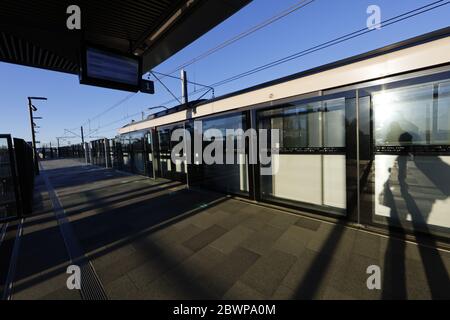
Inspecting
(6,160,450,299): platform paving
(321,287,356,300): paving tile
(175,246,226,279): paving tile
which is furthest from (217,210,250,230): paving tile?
(321,287,356,300): paving tile

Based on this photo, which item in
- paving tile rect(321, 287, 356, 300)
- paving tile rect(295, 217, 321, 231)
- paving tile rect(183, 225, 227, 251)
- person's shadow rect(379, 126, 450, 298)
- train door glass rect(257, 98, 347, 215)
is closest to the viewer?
paving tile rect(321, 287, 356, 300)

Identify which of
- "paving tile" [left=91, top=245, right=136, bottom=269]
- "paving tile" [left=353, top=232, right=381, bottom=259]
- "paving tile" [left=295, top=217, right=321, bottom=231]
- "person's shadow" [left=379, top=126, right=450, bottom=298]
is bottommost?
"paving tile" [left=91, top=245, right=136, bottom=269]

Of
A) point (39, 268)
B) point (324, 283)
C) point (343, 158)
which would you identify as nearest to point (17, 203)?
point (39, 268)

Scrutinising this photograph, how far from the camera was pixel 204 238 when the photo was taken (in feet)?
11.0

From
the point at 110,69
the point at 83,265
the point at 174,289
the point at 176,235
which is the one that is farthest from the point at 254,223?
the point at 110,69

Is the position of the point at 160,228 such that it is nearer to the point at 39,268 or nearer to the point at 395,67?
A: the point at 39,268

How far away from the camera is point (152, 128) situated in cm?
912

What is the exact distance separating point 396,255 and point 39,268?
4852 millimetres

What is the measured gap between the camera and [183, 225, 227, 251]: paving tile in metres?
3.14

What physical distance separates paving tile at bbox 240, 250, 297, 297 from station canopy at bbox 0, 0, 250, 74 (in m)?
3.61

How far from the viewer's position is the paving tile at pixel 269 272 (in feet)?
7.18

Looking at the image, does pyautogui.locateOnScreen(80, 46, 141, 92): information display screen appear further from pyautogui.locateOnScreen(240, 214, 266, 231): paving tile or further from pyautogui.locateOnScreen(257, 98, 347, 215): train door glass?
pyautogui.locateOnScreen(240, 214, 266, 231): paving tile

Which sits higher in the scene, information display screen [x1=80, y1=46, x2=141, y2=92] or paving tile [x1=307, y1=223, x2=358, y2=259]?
information display screen [x1=80, y1=46, x2=141, y2=92]
